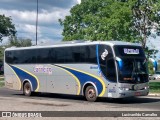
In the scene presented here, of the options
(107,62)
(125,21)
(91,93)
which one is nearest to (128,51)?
(107,62)

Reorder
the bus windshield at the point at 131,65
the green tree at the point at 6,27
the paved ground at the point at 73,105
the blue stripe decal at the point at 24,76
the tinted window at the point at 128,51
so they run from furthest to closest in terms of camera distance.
→ the green tree at the point at 6,27, the blue stripe decal at the point at 24,76, the tinted window at the point at 128,51, the bus windshield at the point at 131,65, the paved ground at the point at 73,105

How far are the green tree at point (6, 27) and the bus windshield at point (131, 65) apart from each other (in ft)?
213

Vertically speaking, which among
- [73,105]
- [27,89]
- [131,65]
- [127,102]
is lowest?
[127,102]

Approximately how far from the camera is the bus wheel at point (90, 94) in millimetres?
21734

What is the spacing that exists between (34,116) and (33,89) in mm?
Answer: 13348

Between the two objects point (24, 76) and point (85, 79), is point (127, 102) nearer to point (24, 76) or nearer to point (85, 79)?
point (85, 79)

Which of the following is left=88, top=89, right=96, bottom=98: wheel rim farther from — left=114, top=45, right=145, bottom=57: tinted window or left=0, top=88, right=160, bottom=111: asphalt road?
left=114, top=45, right=145, bottom=57: tinted window

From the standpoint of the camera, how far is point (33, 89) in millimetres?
26344

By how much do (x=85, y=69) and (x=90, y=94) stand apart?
1402mm

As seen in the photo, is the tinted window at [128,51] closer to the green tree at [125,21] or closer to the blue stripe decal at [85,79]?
the blue stripe decal at [85,79]

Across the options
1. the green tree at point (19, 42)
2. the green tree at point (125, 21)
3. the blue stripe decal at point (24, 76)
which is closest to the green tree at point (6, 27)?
the green tree at point (19, 42)

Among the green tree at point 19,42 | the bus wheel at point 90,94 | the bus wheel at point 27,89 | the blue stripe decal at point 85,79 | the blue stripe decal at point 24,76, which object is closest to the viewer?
the blue stripe decal at point 85,79

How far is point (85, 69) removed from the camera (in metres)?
22.2

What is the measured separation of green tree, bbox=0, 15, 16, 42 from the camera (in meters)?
84.1
